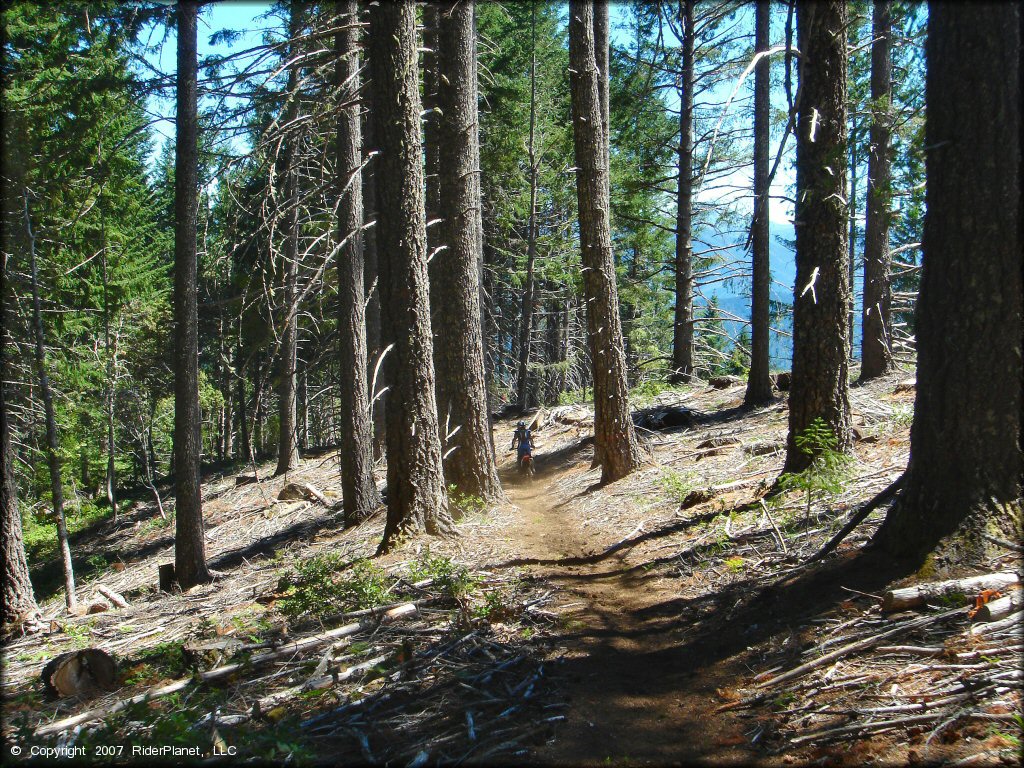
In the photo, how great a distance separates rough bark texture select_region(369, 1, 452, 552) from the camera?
789 cm

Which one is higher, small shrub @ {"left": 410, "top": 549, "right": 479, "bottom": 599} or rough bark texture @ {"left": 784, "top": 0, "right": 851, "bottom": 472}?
rough bark texture @ {"left": 784, "top": 0, "right": 851, "bottom": 472}

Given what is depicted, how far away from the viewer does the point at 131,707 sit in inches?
178

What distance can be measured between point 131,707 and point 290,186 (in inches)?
551

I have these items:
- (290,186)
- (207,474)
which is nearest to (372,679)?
(290,186)

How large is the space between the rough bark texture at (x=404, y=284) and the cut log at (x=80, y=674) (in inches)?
122

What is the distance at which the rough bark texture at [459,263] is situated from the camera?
10305 millimetres

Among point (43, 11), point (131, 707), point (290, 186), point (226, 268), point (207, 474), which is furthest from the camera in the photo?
point (207, 474)

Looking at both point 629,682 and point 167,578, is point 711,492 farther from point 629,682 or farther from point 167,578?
point 167,578

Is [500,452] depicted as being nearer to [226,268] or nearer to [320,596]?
[226,268]

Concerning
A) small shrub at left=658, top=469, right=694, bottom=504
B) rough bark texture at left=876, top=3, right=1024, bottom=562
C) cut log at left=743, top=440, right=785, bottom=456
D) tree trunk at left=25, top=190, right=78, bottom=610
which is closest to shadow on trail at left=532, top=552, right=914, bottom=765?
rough bark texture at left=876, top=3, right=1024, bottom=562

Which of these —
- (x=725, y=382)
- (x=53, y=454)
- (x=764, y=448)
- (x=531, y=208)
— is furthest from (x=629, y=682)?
(x=531, y=208)

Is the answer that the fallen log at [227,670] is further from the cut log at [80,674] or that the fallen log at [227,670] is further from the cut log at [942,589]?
the cut log at [942,589]

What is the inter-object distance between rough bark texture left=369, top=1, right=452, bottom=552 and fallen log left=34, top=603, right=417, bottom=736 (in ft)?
7.88

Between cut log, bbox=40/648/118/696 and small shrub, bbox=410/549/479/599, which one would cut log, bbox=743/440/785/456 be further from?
cut log, bbox=40/648/118/696
